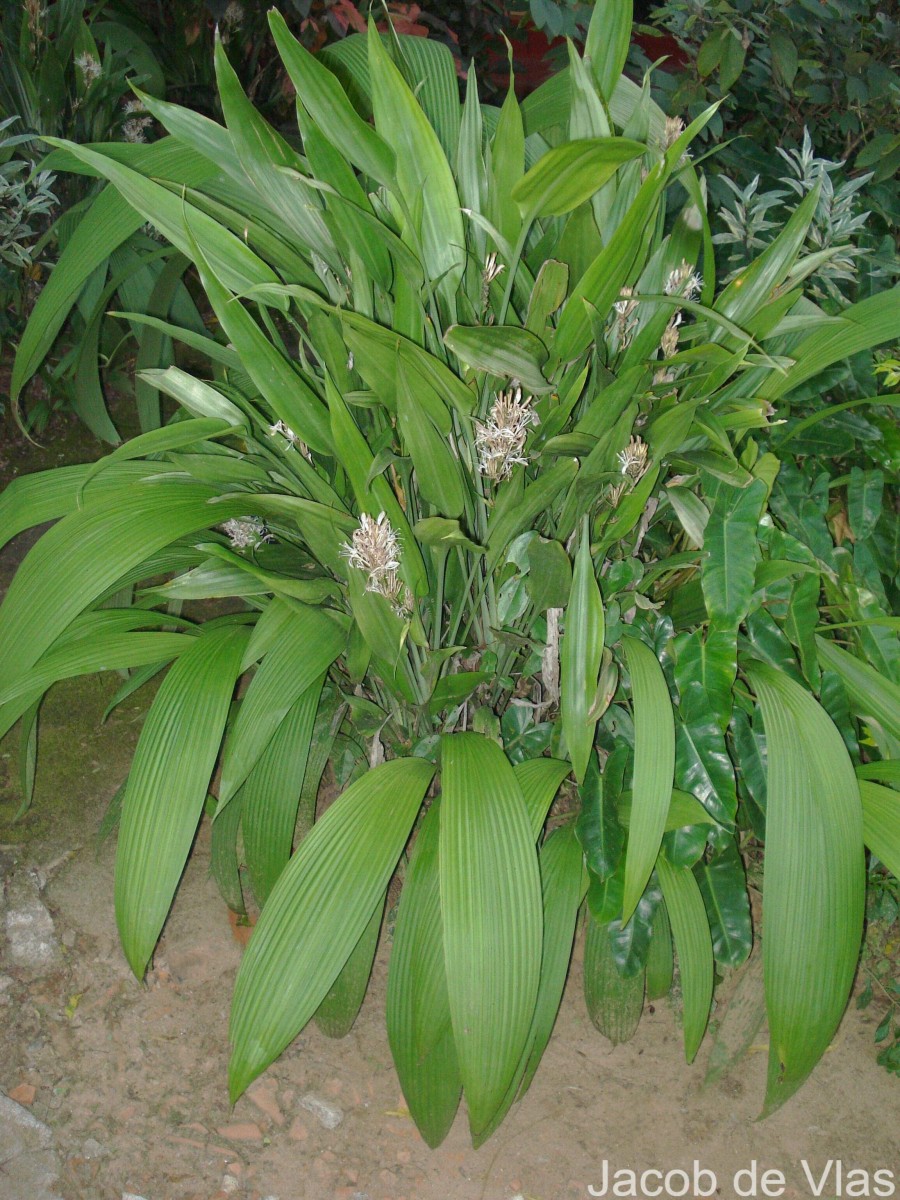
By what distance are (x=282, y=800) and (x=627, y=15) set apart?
3.54 feet

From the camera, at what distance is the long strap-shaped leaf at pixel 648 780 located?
44.9 inches

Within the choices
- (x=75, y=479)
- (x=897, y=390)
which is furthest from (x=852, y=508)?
(x=75, y=479)

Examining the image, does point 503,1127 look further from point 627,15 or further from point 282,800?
point 627,15

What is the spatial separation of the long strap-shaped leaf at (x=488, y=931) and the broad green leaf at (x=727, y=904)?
0.35 m

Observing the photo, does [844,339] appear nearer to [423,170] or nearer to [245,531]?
[423,170]

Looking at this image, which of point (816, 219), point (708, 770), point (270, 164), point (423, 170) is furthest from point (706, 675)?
point (816, 219)

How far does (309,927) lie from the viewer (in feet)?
3.81

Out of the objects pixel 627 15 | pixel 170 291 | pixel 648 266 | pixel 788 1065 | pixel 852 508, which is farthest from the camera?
pixel 170 291

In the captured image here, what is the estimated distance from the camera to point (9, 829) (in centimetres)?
173

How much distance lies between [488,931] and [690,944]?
0.33 metres

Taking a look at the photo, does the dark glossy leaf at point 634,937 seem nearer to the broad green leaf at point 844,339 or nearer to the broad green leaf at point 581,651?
the broad green leaf at point 581,651

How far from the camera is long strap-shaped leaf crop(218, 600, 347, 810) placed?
1.26 m

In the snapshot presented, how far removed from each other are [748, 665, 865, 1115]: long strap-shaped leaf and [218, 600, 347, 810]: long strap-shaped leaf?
55cm

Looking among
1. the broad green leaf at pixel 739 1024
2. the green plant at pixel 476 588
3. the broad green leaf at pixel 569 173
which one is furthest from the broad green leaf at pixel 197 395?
the broad green leaf at pixel 739 1024
